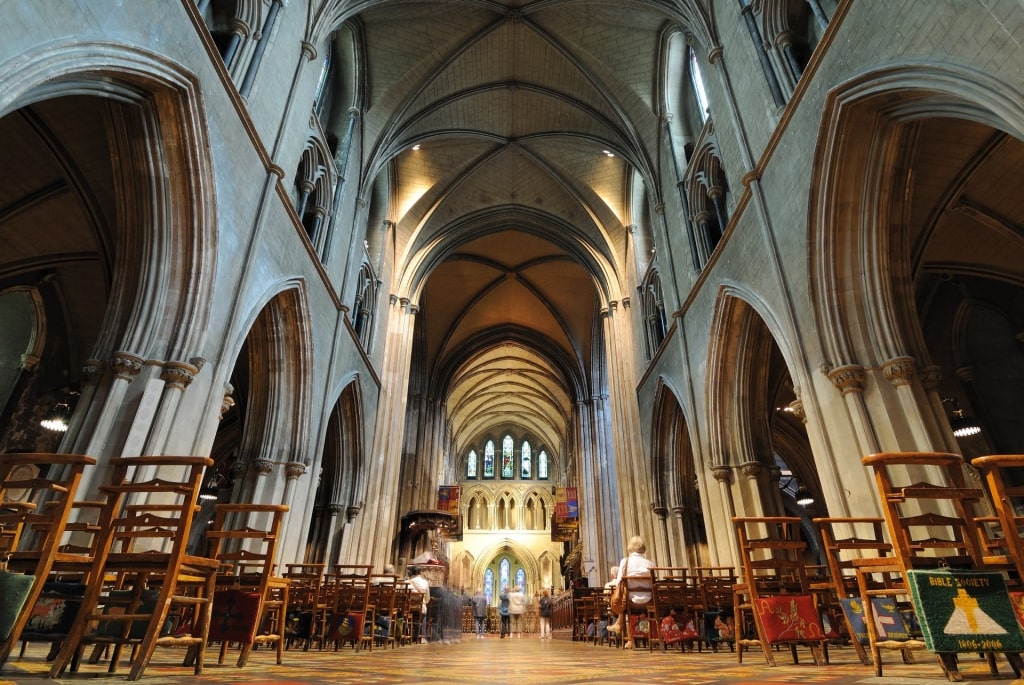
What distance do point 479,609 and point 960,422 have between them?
24.2m

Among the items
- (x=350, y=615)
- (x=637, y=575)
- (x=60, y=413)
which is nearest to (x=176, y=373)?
(x=350, y=615)

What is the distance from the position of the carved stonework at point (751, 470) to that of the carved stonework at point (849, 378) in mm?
3694

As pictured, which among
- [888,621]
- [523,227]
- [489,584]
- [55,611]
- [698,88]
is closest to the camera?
[55,611]

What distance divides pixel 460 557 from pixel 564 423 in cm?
1024

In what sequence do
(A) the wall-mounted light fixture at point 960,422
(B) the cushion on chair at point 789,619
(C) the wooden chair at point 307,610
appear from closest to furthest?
(B) the cushion on chair at point 789,619 < (C) the wooden chair at point 307,610 < (A) the wall-mounted light fixture at point 960,422

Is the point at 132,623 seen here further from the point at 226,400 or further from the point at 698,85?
the point at 698,85

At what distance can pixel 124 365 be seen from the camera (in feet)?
19.1

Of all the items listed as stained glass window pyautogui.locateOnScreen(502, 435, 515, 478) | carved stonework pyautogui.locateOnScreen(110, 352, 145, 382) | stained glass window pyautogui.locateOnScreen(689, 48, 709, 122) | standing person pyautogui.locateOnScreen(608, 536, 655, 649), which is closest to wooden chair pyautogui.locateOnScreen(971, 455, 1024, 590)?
standing person pyautogui.locateOnScreen(608, 536, 655, 649)

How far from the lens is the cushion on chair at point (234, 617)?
11.8 feet

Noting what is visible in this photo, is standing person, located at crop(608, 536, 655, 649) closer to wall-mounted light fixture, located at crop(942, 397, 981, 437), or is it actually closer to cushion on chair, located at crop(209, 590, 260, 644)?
cushion on chair, located at crop(209, 590, 260, 644)

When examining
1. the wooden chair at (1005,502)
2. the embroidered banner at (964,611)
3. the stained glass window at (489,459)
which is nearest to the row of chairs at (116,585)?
the embroidered banner at (964,611)

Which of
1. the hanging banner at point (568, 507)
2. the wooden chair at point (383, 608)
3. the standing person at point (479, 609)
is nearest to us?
the wooden chair at point (383, 608)

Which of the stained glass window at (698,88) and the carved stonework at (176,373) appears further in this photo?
the stained glass window at (698,88)

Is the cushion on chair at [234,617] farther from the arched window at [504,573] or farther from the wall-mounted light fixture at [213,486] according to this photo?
the arched window at [504,573]
